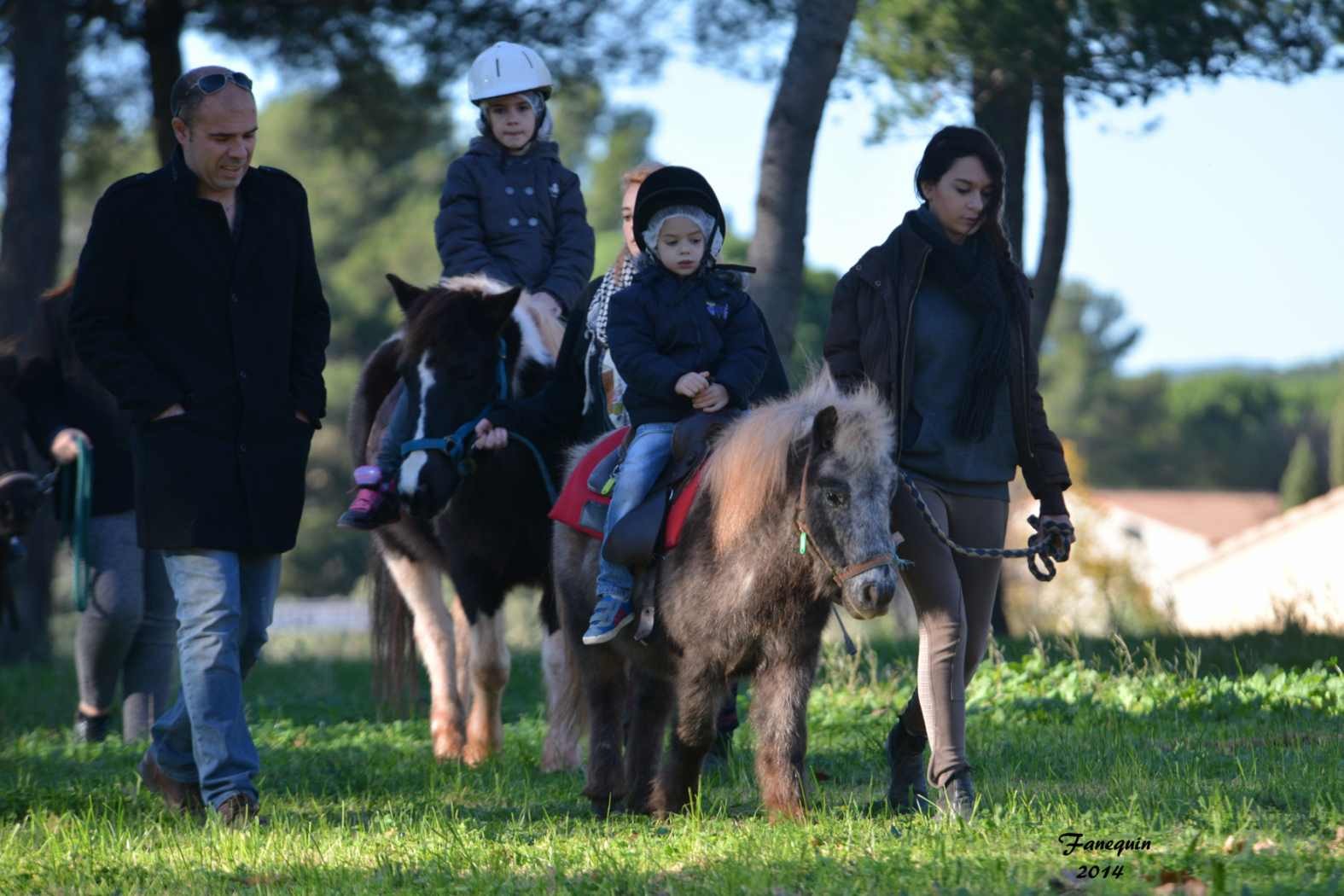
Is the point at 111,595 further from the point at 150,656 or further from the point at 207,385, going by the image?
the point at 207,385

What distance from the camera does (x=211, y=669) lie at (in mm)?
5879

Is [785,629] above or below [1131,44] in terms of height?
below

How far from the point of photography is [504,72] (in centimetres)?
791

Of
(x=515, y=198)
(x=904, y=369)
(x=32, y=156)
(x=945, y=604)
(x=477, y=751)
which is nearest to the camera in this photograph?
(x=945, y=604)

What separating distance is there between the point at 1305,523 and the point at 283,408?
39.5m

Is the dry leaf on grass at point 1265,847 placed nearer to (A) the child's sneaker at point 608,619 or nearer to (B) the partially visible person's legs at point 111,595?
(A) the child's sneaker at point 608,619

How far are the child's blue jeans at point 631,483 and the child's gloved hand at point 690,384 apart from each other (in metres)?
0.20

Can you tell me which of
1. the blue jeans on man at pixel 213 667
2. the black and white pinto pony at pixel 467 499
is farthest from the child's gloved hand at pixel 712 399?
the blue jeans on man at pixel 213 667

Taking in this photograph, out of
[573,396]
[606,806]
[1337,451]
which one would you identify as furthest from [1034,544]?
[1337,451]

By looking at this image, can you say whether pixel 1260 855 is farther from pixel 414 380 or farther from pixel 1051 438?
pixel 414 380

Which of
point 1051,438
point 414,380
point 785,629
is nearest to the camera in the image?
point 785,629

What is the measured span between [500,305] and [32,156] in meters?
9.01

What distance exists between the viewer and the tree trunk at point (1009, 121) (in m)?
13.4

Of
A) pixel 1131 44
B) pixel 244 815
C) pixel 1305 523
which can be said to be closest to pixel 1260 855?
pixel 244 815
